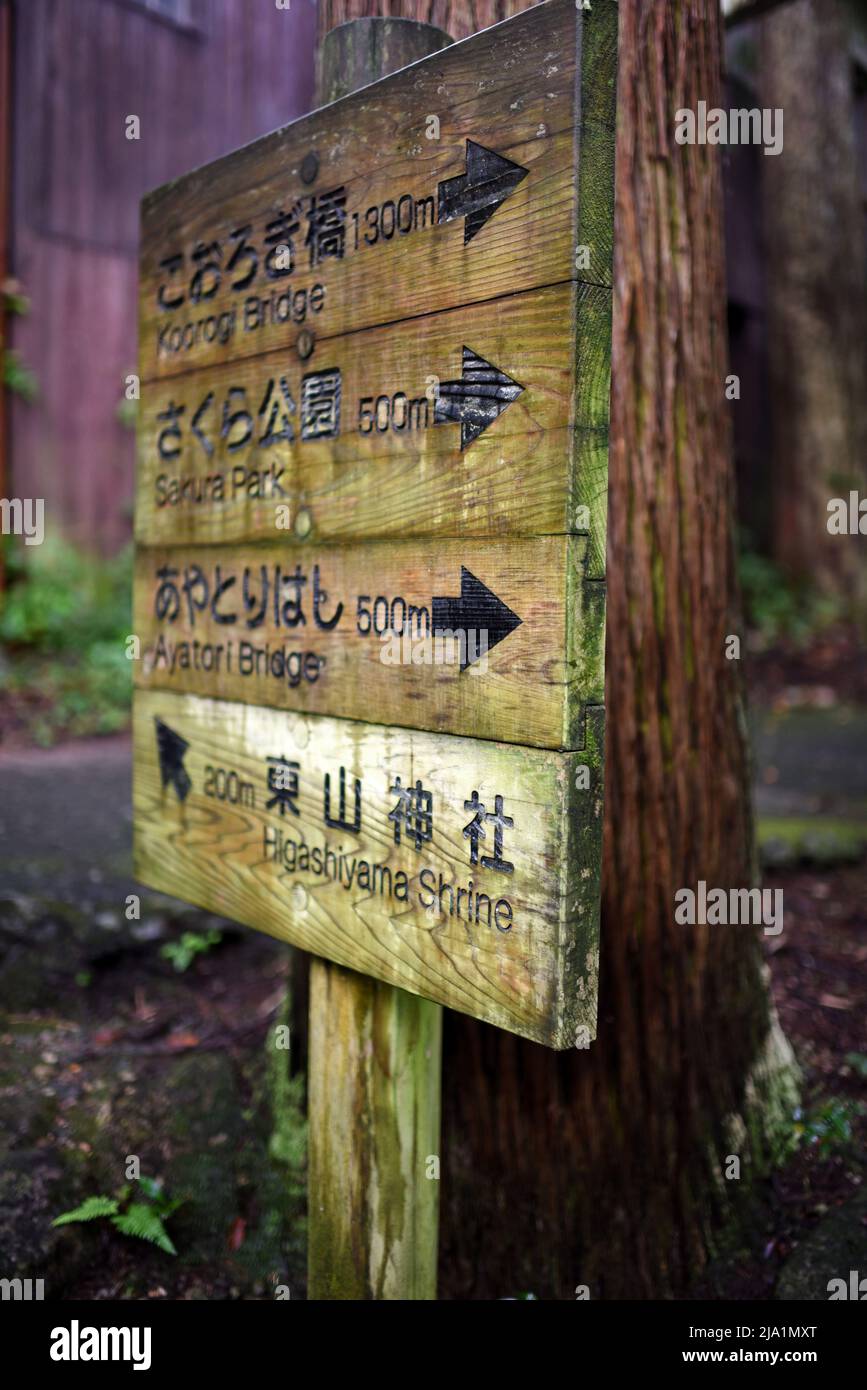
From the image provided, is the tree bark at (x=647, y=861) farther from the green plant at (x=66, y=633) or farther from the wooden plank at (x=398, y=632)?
the green plant at (x=66, y=633)

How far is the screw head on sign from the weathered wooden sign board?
0.4 inches

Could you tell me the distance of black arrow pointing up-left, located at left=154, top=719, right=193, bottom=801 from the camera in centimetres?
234

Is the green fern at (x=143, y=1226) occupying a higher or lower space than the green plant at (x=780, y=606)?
lower

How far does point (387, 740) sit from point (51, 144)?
29.4 feet

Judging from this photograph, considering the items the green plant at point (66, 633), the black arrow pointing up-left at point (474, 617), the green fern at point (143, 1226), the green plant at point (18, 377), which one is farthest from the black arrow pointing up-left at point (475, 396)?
the green plant at point (18, 377)

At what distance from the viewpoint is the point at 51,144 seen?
8.74m

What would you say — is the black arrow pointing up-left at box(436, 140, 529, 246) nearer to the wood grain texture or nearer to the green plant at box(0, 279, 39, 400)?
the wood grain texture

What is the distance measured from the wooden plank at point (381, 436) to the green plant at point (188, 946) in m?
1.97

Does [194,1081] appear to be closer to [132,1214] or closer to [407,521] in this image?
[132,1214]

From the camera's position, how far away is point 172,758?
238cm

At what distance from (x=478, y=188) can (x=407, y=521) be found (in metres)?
0.52

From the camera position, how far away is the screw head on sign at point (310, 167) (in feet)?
6.34

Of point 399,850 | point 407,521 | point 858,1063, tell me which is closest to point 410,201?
point 407,521
